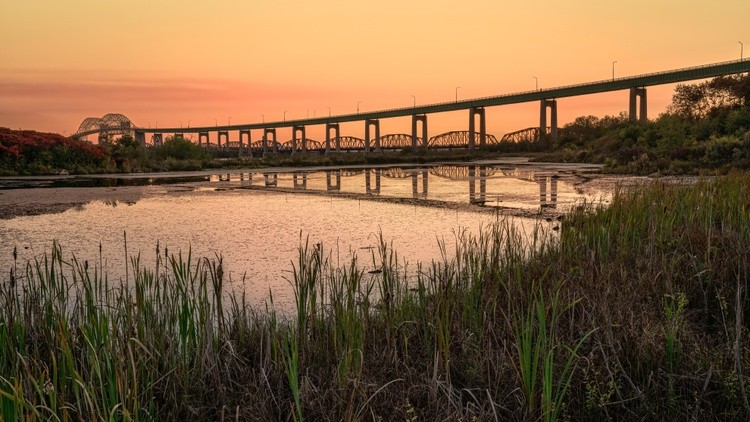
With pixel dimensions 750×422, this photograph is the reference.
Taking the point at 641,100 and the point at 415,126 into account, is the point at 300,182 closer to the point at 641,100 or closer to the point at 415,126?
the point at 641,100

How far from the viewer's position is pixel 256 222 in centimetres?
1241

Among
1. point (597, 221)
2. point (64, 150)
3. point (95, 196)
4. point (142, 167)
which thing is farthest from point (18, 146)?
point (597, 221)

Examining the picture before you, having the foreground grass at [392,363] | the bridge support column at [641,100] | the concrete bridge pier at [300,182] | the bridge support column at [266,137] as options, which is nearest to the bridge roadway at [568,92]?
the bridge support column at [641,100]

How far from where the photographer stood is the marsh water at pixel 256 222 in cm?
830

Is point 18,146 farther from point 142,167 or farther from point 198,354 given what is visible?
point 198,354

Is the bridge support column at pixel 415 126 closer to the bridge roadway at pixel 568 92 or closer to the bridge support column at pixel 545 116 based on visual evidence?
the bridge roadway at pixel 568 92

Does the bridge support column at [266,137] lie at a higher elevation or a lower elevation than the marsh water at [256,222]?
higher

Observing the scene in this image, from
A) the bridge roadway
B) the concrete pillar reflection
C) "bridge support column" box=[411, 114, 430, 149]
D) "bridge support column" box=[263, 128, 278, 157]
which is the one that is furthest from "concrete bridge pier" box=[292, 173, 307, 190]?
"bridge support column" box=[263, 128, 278, 157]

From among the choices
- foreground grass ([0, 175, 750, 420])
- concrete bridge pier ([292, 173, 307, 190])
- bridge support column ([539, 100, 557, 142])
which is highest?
bridge support column ([539, 100, 557, 142])

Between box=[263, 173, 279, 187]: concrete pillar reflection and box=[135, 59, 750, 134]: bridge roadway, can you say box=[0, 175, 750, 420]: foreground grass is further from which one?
box=[135, 59, 750, 134]: bridge roadway

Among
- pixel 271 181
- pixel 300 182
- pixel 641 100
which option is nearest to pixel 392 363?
pixel 300 182

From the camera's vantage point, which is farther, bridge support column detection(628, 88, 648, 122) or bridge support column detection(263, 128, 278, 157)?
bridge support column detection(263, 128, 278, 157)

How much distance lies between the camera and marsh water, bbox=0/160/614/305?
8.30 meters

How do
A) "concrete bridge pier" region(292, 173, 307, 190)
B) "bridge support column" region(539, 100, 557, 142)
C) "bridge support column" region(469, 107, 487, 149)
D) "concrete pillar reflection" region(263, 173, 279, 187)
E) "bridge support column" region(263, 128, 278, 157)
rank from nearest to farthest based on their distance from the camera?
"concrete bridge pier" region(292, 173, 307, 190), "concrete pillar reflection" region(263, 173, 279, 187), "bridge support column" region(539, 100, 557, 142), "bridge support column" region(469, 107, 487, 149), "bridge support column" region(263, 128, 278, 157)
